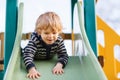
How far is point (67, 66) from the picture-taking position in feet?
6.50

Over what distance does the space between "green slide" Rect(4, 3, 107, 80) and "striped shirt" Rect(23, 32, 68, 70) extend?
43mm

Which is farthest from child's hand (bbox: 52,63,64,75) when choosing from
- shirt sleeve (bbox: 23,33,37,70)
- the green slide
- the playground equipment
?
the playground equipment

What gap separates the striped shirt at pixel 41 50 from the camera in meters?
1.95

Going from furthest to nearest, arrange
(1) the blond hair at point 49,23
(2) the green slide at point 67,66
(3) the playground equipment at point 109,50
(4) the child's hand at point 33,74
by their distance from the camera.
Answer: (3) the playground equipment at point 109,50 → (1) the blond hair at point 49,23 → (4) the child's hand at point 33,74 → (2) the green slide at point 67,66

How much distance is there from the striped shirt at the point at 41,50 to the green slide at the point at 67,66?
43 mm

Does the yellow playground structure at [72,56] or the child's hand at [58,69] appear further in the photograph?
the child's hand at [58,69]

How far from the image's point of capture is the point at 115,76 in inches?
118

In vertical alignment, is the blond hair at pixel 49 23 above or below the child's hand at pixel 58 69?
above

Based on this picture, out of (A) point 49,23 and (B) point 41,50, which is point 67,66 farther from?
(A) point 49,23

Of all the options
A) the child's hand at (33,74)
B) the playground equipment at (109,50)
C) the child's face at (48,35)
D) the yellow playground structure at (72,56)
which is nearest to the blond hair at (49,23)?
the child's face at (48,35)

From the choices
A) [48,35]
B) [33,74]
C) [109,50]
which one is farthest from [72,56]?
[109,50]

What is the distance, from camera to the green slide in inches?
66.2

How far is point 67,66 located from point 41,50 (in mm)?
200

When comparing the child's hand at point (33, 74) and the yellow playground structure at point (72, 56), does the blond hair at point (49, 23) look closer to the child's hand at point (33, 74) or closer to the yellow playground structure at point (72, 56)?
the yellow playground structure at point (72, 56)
